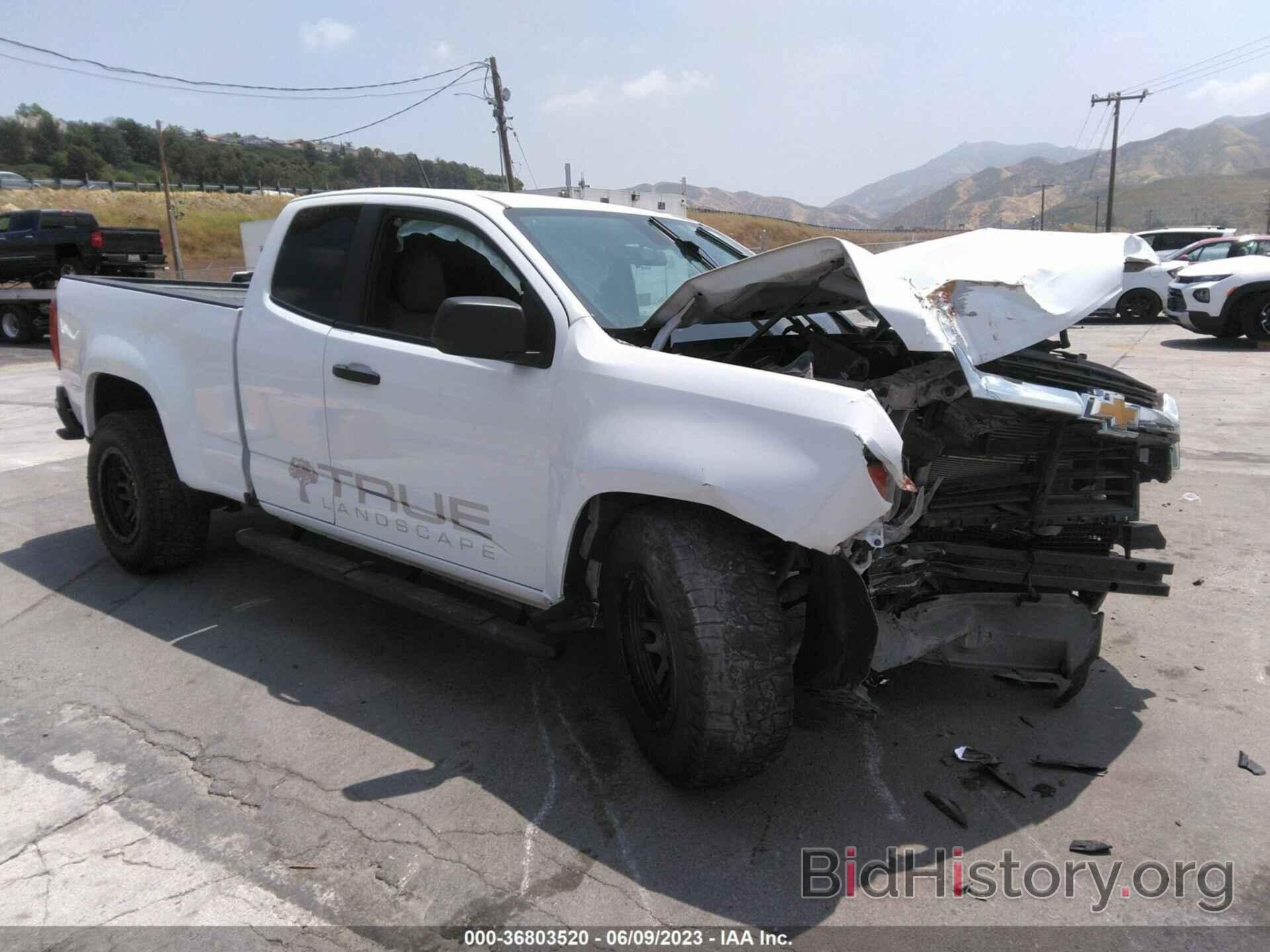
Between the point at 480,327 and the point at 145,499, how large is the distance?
288 centimetres

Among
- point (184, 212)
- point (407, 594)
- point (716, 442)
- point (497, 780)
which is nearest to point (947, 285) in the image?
point (716, 442)

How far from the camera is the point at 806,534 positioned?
8.52ft

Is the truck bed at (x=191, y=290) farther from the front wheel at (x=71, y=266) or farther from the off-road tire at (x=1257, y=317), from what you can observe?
the front wheel at (x=71, y=266)

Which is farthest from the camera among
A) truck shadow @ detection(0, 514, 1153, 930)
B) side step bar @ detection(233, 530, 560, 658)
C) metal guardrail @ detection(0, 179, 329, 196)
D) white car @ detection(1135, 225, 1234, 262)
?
metal guardrail @ detection(0, 179, 329, 196)

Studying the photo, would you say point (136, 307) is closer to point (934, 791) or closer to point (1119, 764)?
point (934, 791)

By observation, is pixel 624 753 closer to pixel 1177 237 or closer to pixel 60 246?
pixel 60 246

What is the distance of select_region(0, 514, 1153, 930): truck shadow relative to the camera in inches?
110

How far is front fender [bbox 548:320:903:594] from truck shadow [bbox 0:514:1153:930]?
0.75 m

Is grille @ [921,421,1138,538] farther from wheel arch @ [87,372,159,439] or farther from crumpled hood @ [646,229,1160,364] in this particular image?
wheel arch @ [87,372,159,439]

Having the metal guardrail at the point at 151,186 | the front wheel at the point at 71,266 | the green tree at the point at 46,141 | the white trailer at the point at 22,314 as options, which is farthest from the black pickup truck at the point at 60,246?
the green tree at the point at 46,141

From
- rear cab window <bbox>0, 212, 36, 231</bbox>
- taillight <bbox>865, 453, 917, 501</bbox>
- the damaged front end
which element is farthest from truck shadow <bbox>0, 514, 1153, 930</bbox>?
rear cab window <bbox>0, 212, 36, 231</bbox>

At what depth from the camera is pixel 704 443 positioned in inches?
110

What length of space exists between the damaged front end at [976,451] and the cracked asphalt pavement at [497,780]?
1.38 ft

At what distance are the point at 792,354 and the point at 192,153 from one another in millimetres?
108346
